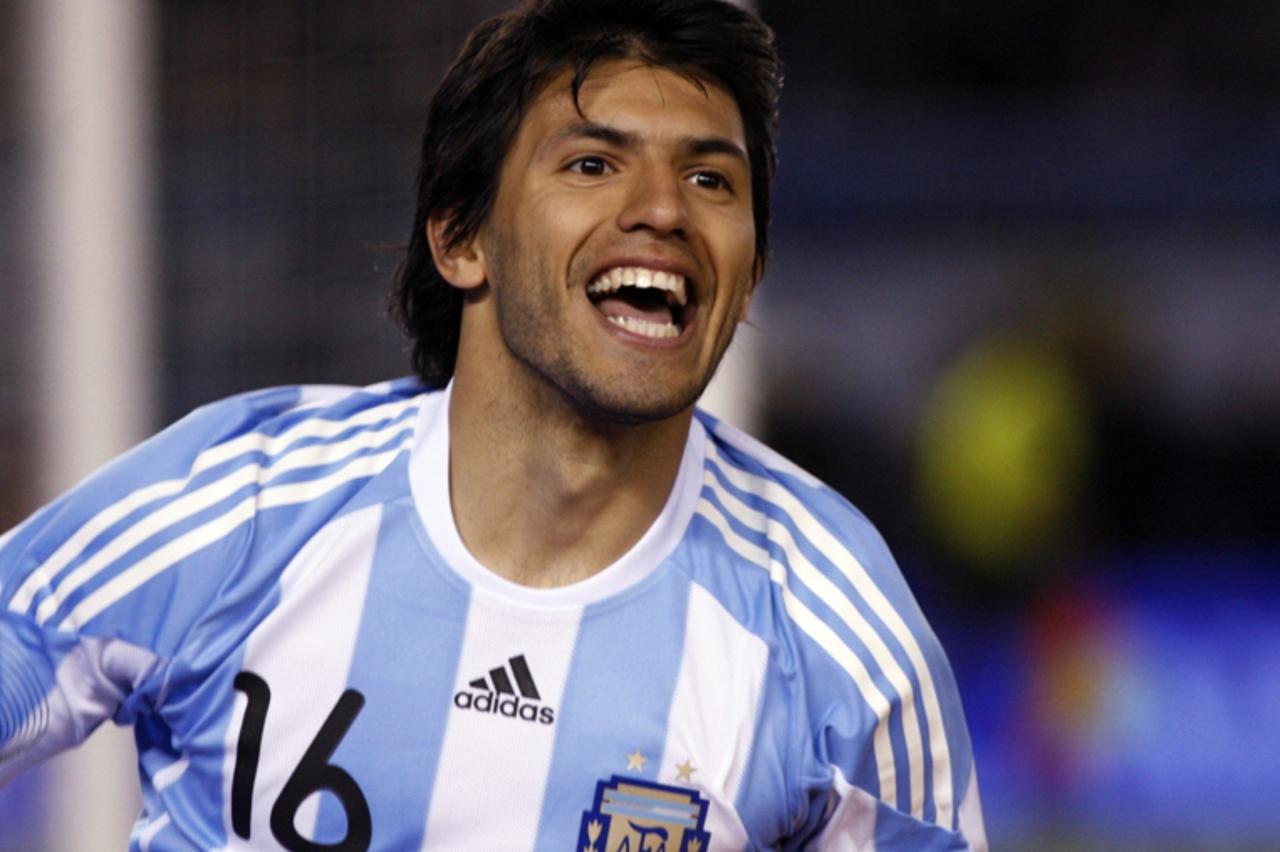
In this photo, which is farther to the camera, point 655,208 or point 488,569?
point 488,569

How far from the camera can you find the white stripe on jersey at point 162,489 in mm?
2229

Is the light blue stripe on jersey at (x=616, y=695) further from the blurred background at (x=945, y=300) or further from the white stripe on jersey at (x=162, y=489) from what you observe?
the blurred background at (x=945, y=300)

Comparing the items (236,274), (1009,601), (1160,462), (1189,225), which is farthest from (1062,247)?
(236,274)

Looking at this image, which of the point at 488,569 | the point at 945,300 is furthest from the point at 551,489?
the point at 945,300

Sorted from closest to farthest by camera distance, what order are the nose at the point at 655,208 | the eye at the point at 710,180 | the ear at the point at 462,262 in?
the nose at the point at 655,208, the eye at the point at 710,180, the ear at the point at 462,262

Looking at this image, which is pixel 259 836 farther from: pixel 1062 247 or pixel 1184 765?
pixel 1062 247

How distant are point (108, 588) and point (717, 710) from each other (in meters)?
0.76

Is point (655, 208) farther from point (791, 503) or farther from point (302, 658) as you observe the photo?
point (302, 658)

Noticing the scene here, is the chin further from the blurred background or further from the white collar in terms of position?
the blurred background

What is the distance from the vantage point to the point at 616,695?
223cm

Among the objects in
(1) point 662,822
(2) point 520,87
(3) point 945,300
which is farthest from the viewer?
(3) point 945,300

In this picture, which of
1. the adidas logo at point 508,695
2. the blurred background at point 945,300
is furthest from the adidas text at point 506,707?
the blurred background at point 945,300

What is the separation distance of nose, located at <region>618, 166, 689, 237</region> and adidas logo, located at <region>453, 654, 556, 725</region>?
21.9 inches

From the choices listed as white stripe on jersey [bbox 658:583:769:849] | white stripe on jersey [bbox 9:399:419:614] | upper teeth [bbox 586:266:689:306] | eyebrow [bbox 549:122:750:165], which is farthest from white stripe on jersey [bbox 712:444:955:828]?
white stripe on jersey [bbox 9:399:419:614]
